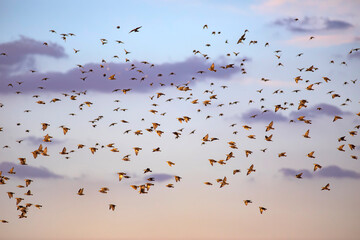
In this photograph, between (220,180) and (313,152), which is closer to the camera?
(313,152)

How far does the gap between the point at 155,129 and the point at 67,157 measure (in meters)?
15.2

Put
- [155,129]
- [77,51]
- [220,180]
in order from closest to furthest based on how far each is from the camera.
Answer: [155,129] → [220,180] → [77,51]

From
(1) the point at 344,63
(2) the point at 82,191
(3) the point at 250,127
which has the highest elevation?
(1) the point at 344,63

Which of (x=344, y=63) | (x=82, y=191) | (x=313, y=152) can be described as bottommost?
(x=82, y=191)

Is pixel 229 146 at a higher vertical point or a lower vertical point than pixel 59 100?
lower

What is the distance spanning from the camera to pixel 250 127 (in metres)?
44.7

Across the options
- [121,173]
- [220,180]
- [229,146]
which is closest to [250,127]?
[229,146]

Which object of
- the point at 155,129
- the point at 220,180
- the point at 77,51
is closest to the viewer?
the point at 155,129

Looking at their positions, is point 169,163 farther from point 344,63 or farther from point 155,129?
point 344,63

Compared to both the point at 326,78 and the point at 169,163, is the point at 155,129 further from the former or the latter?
the point at 326,78

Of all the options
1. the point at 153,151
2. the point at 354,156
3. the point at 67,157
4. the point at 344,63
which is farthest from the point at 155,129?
the point at 344,63

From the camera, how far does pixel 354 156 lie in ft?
146

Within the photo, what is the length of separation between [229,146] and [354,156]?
42.4 feet

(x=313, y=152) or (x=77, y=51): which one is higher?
(x=77, y=51)
